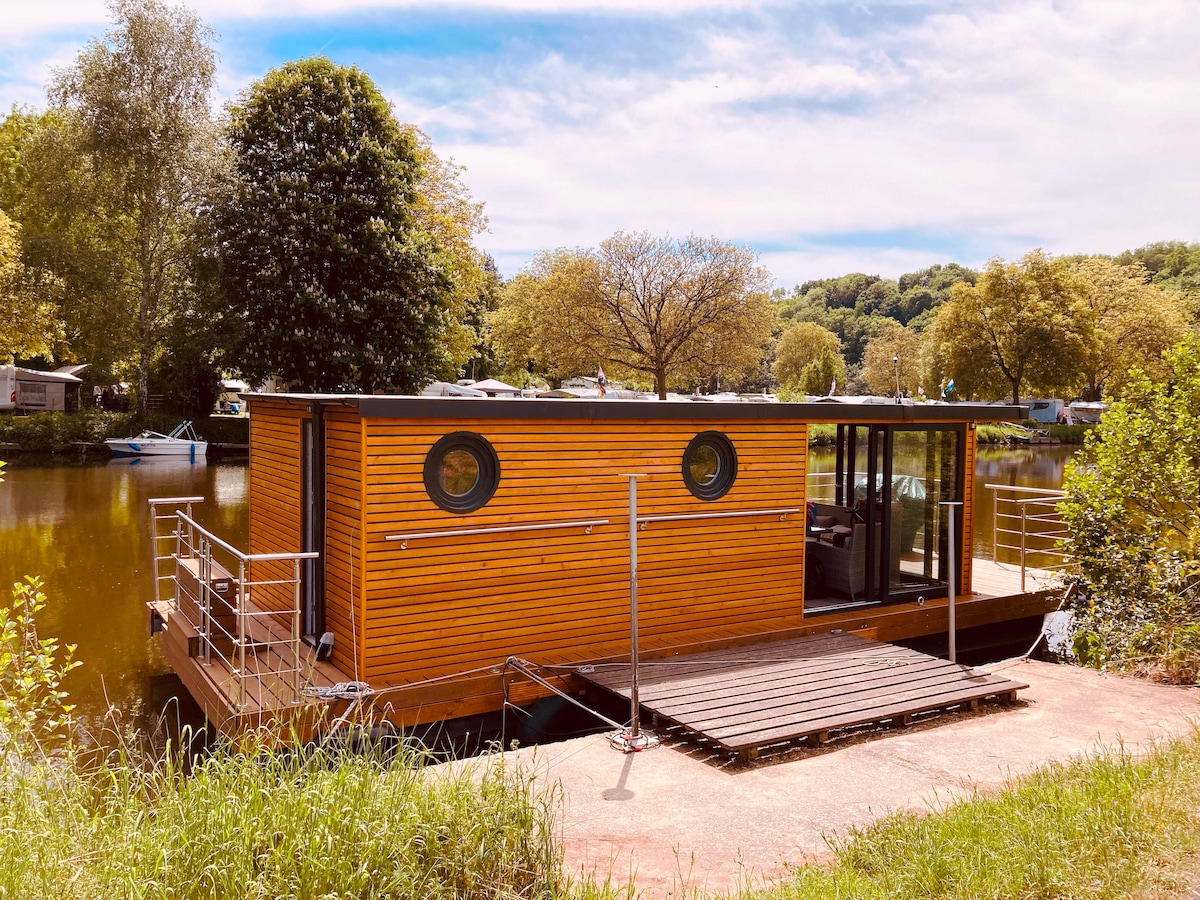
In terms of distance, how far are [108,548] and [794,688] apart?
1241 cm

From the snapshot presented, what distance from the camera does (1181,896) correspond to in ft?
11.7

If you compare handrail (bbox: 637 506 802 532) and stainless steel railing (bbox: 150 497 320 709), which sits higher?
handrail (bbox: 637 506 802 532)

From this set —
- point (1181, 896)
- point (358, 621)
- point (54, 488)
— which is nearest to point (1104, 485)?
point (1181, 896)

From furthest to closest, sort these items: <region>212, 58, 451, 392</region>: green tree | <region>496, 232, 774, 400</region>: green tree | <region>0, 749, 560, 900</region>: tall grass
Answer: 1. <region>496, 232, 774, 400</region>: green tree
2. <region>212, 58, 451, 392</region>: green tree
3. <region>0, 749, 560, 900</region>: tall grass

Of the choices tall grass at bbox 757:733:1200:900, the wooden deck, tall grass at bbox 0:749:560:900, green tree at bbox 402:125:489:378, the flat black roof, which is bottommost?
the wooden deck

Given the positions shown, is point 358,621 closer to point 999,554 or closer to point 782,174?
point 999,554

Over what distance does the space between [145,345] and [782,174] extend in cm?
2169

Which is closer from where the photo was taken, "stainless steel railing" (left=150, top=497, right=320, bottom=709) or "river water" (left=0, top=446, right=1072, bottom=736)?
"stainless steel railing" (left=150, top=497, right=320, bottom=709)

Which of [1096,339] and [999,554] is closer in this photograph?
[999,554]

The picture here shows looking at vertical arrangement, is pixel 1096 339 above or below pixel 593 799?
above

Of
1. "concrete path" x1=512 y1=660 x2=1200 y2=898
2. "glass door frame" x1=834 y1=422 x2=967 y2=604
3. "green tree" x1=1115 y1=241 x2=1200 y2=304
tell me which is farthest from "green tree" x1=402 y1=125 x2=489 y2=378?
"green tree" x1=1115 y1=241 x2=1200 y2=304

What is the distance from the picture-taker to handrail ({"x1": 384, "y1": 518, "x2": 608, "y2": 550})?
6.89 m

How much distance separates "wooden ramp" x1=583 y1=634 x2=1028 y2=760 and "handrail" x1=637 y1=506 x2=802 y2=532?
1199 mm

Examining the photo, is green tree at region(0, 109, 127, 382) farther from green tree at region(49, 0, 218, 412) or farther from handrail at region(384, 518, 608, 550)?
handrail at region(384, 518, 608, 550)
